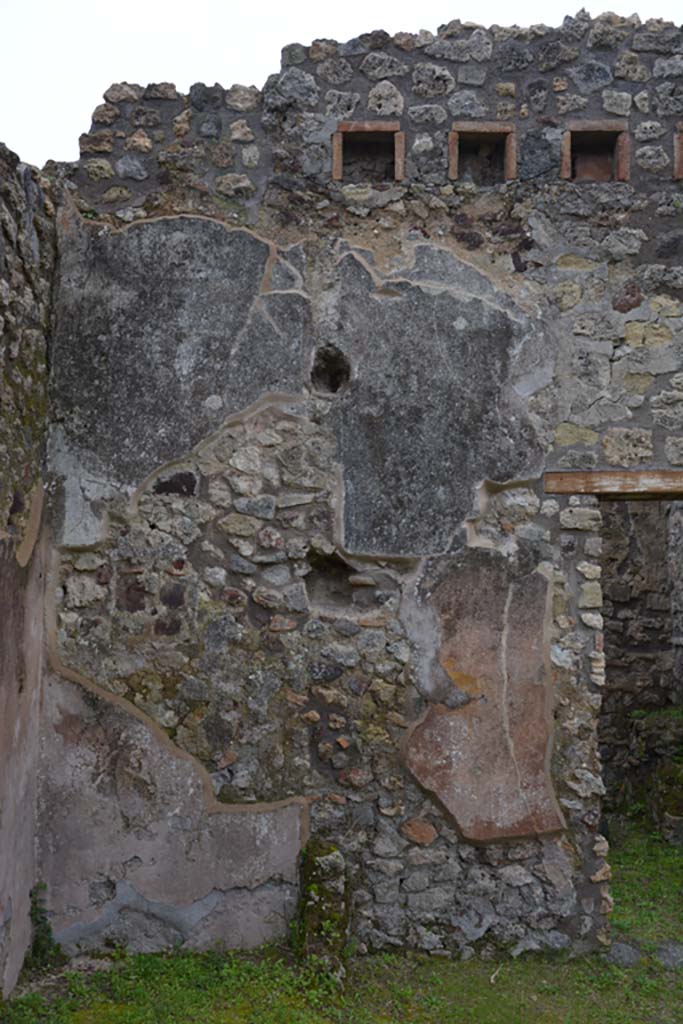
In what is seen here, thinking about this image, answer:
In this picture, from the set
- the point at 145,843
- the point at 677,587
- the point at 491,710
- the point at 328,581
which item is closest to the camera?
the point at 145,843

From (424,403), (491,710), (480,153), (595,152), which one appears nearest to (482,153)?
(480,153)

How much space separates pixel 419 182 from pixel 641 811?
13.7ft

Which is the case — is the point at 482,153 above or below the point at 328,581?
above

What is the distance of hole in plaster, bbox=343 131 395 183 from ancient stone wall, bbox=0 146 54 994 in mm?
1321

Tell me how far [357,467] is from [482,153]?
156 cm

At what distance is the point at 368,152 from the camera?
420cm

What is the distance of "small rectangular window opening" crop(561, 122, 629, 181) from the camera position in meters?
4.05

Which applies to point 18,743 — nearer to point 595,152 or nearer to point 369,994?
point 369,994

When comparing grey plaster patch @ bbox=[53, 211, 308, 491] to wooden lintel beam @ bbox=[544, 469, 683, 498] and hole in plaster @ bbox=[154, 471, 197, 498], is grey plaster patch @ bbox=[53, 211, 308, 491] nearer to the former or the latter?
hole in plaster @ bbox=[154, 471, 197, 498]

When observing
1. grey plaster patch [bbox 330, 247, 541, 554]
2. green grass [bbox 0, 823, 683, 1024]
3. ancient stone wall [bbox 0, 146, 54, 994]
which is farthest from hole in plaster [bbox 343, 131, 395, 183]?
green grass [bbox 0, 823, 683, 1024]

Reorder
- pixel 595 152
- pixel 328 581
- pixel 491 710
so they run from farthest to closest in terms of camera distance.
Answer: pixel 595 152, pixel 328 581, pixel 491 710

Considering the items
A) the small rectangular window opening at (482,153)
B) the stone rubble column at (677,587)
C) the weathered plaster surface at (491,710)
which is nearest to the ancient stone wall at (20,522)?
the weathered plaster surface at (491,710)

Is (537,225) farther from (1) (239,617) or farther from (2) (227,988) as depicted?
(2) (227,988)

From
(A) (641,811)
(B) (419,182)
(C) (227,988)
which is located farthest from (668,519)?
(C) (227,988)
